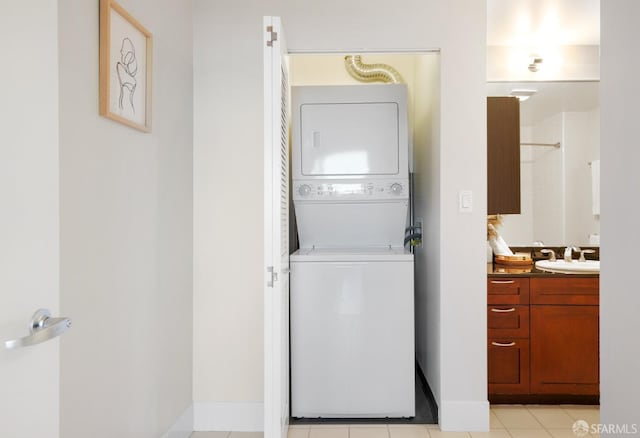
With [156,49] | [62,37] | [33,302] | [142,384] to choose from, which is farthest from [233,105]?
[33,302]

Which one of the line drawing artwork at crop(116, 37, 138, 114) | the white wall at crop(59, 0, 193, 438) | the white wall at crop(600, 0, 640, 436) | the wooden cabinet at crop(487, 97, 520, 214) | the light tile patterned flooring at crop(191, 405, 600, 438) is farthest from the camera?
the wooden cabinet at crop(487, 97, 520, 214)

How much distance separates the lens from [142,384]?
6.69 ft

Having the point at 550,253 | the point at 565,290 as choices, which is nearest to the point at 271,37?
the point at 565,290

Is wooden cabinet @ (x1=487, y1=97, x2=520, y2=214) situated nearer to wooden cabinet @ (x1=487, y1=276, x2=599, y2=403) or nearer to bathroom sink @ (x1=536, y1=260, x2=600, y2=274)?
bathroom sink @ (x1=536, y1=260, x2=600, y2=274)

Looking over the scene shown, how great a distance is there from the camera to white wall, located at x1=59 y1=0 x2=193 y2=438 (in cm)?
153

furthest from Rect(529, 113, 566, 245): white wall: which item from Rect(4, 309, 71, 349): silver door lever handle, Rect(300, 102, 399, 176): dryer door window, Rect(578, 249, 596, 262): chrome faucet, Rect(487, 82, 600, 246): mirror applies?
Rect(4, 309, 71, 349): silver door lever handle

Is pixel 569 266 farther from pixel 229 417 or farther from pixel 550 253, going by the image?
pixel 229 417

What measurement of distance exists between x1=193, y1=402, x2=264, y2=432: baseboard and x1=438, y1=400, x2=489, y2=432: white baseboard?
1.05 meters

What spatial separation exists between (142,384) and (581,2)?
318cm

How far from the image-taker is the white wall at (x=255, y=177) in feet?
8.82

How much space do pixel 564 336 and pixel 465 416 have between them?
0.89 metres

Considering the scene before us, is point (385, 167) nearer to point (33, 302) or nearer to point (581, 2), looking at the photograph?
point (581, 2)

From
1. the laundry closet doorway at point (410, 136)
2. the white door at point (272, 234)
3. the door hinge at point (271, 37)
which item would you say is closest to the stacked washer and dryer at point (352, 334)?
the laundry closet doorway at point (410, 136)

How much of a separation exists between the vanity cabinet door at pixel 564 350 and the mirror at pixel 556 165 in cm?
73
